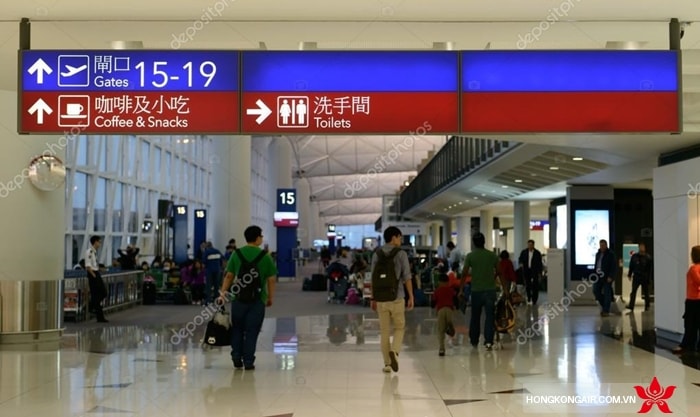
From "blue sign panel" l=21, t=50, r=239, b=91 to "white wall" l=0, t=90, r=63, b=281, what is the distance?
16.9 ft

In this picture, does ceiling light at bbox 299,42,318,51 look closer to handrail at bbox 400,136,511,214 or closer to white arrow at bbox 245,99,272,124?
white arrow at bbox 245,99,272,124

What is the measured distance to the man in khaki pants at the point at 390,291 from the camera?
354 inches

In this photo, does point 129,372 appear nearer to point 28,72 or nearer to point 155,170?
point 28,72

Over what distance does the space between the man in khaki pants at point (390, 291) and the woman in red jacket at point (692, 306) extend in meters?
4.43

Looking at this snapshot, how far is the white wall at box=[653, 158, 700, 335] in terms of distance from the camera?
12.0 m

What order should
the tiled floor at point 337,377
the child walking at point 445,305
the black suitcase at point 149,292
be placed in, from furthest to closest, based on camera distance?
the black suitcase at point 149,292
the child walking at point 445,305
the tiled floor at point 337,377

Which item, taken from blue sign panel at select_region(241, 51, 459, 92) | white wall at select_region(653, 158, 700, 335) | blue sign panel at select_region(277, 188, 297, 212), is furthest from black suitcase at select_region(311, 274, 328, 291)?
blue sign panel at select_region(241, 51, 459, 92)

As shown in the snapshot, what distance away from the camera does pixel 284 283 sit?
106 feet

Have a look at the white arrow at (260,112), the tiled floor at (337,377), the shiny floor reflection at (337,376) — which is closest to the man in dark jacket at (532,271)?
the shiny floor reflection at (337,376)

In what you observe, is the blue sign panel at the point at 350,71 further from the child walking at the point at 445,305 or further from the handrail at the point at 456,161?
the handrail at the point at 456,161

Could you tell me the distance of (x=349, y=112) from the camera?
6668 mm

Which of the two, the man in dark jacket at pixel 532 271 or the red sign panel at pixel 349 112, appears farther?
the man in dark jacket at pixel 532 271

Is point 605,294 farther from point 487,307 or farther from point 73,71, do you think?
point 73,71

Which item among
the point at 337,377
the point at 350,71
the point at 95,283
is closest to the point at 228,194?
the point at 95,283
